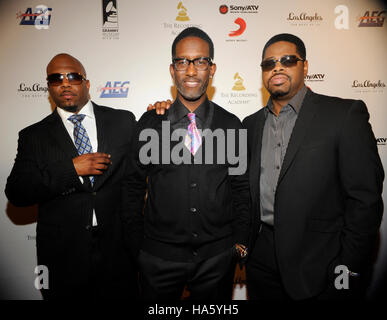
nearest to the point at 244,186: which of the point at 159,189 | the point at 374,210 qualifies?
the point at 159,189

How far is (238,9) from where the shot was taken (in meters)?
2.79

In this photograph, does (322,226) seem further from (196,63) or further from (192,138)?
(196,63)

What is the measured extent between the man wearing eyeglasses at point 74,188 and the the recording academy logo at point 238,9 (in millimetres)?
1819

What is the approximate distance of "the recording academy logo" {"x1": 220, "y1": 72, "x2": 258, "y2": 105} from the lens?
2891 mm

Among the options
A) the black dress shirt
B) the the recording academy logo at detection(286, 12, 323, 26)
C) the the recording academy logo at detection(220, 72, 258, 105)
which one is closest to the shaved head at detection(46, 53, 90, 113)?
the black dress shirt

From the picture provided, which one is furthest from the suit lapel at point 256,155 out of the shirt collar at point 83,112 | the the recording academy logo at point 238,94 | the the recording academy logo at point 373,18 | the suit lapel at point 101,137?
the the recording academy logo at point 373,18

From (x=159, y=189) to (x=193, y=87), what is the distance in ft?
2.58

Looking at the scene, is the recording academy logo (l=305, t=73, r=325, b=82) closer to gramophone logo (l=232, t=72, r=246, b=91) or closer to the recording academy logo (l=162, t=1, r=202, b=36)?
gramophone logo (l=232, t=72, r=246, b=91)

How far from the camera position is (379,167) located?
151 centimetres

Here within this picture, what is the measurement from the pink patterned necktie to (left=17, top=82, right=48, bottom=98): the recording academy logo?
217cm

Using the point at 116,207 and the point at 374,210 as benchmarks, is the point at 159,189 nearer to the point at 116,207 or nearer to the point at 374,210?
→ the point at 116,207

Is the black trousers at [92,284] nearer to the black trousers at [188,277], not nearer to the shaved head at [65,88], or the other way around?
the black trousers at [188,277]

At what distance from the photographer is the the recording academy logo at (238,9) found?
Result: 278cm

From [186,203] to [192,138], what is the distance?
468 mm
